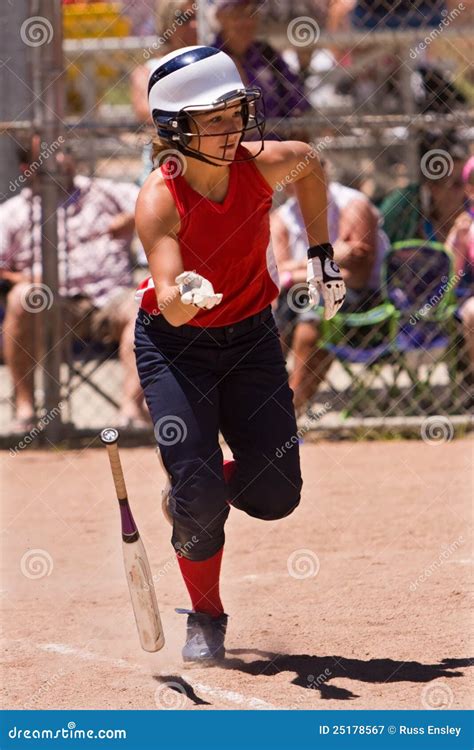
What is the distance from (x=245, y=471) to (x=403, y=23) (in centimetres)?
501

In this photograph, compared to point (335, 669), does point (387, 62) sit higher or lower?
higher

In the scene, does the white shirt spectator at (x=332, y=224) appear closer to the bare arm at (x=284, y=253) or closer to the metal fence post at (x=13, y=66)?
the bare arm at (x=284, y=253)

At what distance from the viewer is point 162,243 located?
3418 millimetres

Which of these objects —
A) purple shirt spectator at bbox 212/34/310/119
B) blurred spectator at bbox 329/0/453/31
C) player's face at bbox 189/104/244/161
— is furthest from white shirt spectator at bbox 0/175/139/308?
player's face at bbox 189/104/244/161

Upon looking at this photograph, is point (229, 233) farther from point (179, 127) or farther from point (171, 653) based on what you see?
Answer: point (171, 653)

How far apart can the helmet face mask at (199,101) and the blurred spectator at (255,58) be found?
128 inches

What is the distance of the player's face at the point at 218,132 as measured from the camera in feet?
11.5

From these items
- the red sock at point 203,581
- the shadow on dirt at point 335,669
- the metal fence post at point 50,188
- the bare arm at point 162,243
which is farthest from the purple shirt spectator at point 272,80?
the shadow on dirt at point 335,669

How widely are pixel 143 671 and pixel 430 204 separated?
164 inches

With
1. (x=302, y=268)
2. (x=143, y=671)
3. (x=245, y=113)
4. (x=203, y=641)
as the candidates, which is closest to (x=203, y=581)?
(x=203, y=641)

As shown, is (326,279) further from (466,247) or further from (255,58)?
(255,58)

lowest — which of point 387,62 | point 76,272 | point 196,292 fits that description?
point 76,272

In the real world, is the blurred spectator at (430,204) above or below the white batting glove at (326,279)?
above

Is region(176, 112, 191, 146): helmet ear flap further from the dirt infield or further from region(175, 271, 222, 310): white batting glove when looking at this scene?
the dirt infield
